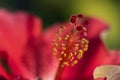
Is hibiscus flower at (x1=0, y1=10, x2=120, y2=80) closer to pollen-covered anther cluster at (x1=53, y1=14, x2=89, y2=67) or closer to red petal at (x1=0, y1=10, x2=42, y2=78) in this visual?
red petal at (x1=0, y1=10, x2=42, y2=78)

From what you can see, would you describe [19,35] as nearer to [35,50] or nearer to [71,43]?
[35,50]

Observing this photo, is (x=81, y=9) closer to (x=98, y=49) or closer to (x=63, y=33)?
(x=98, y=49)

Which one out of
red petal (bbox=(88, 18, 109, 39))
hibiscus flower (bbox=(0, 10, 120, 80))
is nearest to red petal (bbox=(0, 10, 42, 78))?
hibiscus flower (bbox=(0, 10, 120, 80))

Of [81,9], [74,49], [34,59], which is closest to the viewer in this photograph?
[74,49]

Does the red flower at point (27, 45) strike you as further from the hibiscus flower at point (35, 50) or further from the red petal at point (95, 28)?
the red petal at point (95, 28)

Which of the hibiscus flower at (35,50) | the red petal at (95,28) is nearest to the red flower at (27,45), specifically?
the hibiscus flower at (35,50)

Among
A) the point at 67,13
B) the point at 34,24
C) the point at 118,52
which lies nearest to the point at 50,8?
the point at 67,13
